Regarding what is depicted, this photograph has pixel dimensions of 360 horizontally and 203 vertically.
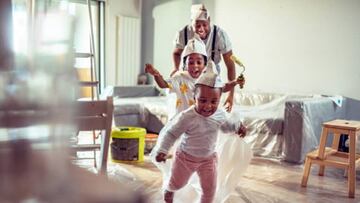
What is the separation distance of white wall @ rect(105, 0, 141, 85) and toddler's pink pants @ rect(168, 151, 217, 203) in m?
4.08

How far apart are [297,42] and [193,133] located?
3.11 m

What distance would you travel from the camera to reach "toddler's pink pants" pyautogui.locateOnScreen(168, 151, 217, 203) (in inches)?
89.4

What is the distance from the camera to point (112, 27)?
241 inches

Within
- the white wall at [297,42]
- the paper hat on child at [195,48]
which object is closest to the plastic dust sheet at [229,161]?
the paper hat on child at [195,48]

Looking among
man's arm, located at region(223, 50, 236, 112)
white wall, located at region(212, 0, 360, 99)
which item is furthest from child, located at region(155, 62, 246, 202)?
white wall, located at region(212, 0, 360, 99)

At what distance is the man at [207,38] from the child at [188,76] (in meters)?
0.11

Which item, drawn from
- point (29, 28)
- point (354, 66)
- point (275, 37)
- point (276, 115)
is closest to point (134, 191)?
point (29, 28)

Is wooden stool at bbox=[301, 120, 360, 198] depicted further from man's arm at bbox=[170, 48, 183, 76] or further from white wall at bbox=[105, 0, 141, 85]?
white wall at bbox=[105, 0, 141, 85]

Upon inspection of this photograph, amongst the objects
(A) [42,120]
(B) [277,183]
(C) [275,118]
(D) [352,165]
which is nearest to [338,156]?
(D) [352,165]

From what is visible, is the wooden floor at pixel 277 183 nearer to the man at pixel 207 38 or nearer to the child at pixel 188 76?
the child at pixel 188 76

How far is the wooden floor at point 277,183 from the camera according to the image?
3.00 m

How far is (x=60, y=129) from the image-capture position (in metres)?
0.36

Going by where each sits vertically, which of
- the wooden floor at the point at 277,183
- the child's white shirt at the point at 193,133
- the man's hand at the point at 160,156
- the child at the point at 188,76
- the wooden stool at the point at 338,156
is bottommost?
the wooden floor at the point at 277,183

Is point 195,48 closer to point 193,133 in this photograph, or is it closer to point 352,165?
point 193,133
